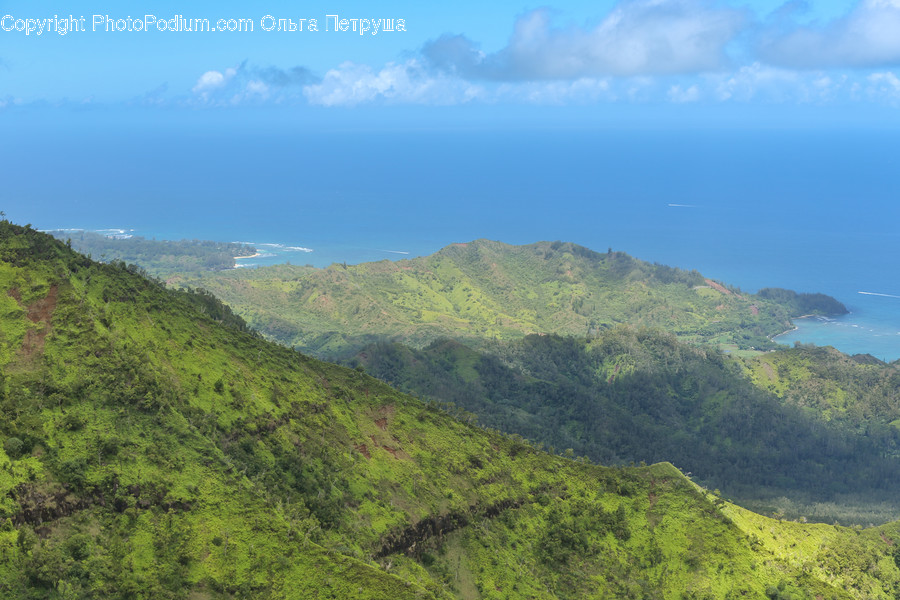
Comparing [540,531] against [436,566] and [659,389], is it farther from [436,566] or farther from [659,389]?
[659,389]

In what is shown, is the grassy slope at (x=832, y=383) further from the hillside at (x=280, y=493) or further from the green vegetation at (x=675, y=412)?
the hillside at (x=280, y=493)

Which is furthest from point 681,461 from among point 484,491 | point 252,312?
point 252,312

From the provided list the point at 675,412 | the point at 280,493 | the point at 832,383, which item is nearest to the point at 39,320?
the point at 280,493

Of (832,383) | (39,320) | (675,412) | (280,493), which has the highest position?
(39,320)

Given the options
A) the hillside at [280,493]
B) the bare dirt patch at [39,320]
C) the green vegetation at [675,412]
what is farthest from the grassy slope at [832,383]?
the bare dirt patch at [39,320]

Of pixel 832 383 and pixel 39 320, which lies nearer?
pixel 39 320

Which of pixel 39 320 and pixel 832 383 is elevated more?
pixel 39 320

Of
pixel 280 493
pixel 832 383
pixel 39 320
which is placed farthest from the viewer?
pixel 832 383

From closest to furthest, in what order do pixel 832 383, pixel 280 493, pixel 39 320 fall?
pixel 280 493, pixel 39 320, pixel 832 383

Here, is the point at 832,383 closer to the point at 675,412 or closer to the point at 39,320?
the point at 675,412
